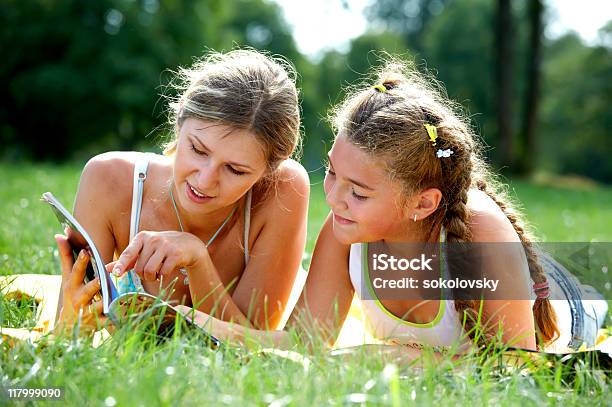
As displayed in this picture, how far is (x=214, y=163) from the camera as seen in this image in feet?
10.0

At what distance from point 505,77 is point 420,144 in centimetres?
1723

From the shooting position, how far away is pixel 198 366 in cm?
221

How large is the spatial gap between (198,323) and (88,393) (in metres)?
0.79

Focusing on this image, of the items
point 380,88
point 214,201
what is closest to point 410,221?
point 380,88

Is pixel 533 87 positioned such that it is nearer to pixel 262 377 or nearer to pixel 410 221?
pixel 410 221

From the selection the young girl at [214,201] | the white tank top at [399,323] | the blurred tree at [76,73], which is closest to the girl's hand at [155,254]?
the young girl at [214,201]

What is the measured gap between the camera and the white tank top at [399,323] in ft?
10.2

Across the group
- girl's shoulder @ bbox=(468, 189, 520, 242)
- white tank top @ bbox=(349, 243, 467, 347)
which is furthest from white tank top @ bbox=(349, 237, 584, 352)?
girl's shoulder @ bbox=(468, 189, 520, 242)

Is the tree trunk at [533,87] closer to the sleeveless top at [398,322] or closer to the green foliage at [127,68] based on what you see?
the green foliage at [127,68]

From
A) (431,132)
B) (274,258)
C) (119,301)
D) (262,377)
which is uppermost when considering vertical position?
(431,132)

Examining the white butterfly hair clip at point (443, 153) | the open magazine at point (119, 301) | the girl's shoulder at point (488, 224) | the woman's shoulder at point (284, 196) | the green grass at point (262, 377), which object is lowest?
the green grass at point (262, 377)

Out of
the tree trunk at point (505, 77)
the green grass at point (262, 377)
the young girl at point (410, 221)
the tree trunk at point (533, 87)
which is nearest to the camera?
the green grass at point (262, 377)

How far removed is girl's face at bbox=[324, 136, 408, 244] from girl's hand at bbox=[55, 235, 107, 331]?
1.01 metres

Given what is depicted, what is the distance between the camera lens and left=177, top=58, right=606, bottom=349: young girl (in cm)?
292
